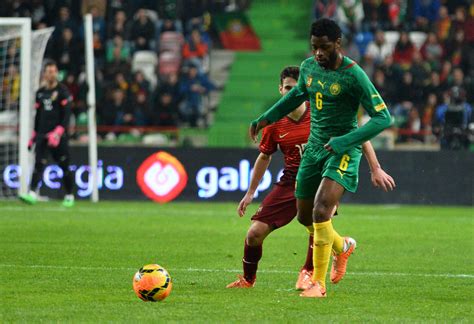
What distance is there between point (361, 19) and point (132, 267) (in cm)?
1609

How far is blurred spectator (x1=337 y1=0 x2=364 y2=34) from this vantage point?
25.5 meters

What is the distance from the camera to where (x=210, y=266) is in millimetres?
11055

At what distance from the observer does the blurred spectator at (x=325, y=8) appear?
25688 millimetres

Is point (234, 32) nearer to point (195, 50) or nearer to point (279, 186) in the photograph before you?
point (195, 50)

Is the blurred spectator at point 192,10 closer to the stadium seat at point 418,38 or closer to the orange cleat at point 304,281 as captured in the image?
the stadium seat at point 418,38

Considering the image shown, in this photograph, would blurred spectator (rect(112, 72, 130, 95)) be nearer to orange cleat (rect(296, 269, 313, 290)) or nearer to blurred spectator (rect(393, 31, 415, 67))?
blurred spectator (rect(393, 31, 415, 67))

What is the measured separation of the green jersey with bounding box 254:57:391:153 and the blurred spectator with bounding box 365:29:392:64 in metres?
15.8

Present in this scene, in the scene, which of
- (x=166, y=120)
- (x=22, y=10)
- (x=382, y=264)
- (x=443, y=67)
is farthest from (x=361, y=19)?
(x=382, y=264)

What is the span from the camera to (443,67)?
2417 centimetres

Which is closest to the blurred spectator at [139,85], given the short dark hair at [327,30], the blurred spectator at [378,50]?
the blurred spectator at [378,50]

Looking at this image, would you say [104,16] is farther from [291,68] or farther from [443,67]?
[291,68]

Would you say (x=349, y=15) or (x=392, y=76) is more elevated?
(x=349, y=15)

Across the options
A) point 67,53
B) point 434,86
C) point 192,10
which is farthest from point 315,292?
point 192,10

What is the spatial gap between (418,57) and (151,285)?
1697 centimetres
